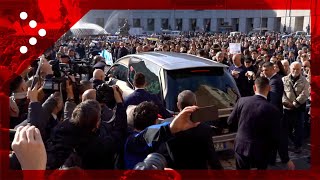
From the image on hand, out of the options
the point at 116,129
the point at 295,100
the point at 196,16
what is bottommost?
the point at 295,100

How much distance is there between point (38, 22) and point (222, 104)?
322 cm

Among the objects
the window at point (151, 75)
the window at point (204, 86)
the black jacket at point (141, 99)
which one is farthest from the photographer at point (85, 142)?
the window at point (151, 75)

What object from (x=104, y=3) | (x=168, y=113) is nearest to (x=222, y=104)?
(x=168, y=113)

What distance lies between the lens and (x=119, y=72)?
235 inches

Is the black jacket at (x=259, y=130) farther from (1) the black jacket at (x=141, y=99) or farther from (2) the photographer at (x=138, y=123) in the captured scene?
(2) the photographer at (x=138, y=123)

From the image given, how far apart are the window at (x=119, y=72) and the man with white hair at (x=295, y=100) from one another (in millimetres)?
2253

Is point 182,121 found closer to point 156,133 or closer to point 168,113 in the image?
point 156,133

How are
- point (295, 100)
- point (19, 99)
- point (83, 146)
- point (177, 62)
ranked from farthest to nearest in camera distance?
point (295, 100) < point (177, 62) < point (19, 99) < point (83, 146)

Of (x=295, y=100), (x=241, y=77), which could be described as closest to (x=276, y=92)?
(x=295, y=100)

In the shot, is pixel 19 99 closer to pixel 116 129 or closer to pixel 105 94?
pixel 105 94

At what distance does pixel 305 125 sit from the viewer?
19.5 feet

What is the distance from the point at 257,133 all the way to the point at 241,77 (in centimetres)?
264

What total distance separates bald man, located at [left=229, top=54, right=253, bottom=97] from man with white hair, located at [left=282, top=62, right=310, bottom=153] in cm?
59

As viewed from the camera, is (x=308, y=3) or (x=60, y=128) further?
(x=60, y=128)
